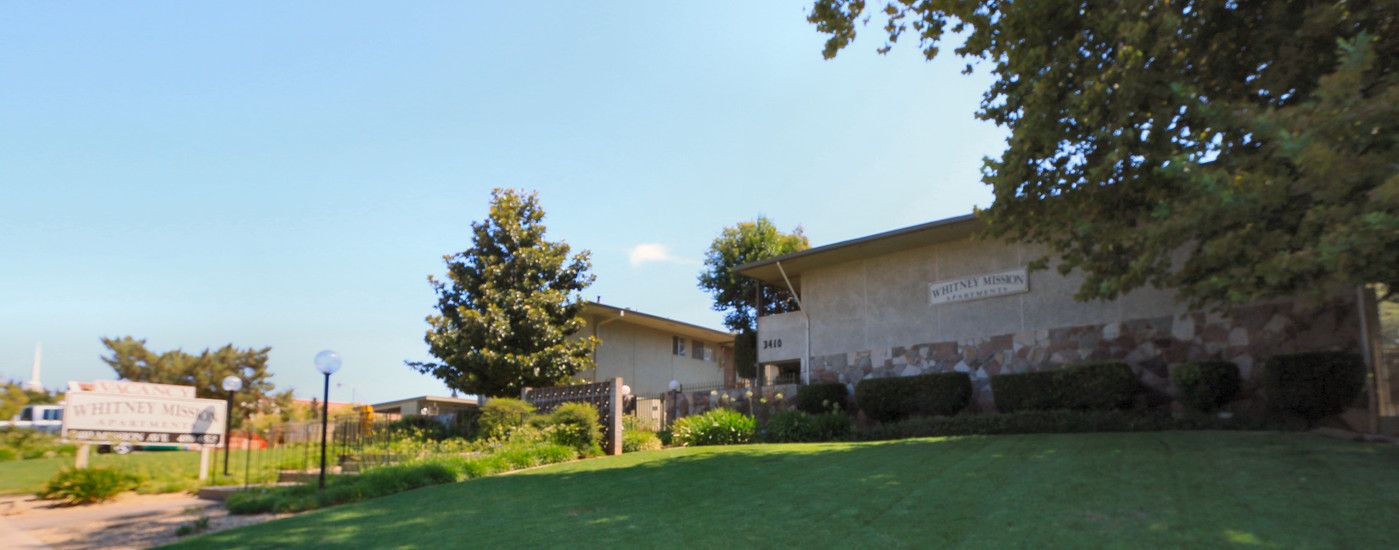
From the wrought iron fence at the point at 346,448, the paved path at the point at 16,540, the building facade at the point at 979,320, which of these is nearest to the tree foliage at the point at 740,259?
the building facade at the point at 979,320

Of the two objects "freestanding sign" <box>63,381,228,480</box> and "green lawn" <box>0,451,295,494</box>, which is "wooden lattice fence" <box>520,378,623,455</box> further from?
"freestanding sign" <box>63,381,228,480</box>

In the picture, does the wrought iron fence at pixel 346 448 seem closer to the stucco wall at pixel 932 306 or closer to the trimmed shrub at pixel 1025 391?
the stucco wall at pixel 932 306

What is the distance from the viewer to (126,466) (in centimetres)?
1237

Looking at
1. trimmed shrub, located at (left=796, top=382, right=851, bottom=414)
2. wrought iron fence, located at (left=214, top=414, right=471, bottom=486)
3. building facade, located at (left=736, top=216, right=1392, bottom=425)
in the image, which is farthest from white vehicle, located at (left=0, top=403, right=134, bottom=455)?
building facade, located at (left=736, top=216, right=1392, bottom=425)

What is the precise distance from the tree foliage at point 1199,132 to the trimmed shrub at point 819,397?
289 inches

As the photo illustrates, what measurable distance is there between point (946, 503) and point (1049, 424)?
724 cm

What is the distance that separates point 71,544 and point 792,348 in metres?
14.7

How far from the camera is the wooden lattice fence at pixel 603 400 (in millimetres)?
14461

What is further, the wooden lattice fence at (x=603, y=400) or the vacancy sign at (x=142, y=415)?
the wooden lattice fence at (x=603, y=400)

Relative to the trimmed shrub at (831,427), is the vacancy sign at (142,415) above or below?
above

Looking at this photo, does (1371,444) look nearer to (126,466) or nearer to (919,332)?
(919,332)

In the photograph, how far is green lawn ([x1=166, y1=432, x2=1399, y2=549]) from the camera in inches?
205

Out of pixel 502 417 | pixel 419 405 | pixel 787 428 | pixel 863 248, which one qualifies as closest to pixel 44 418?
pixel 419 405

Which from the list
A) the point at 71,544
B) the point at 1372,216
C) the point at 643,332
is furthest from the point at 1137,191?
the point at 643,332
